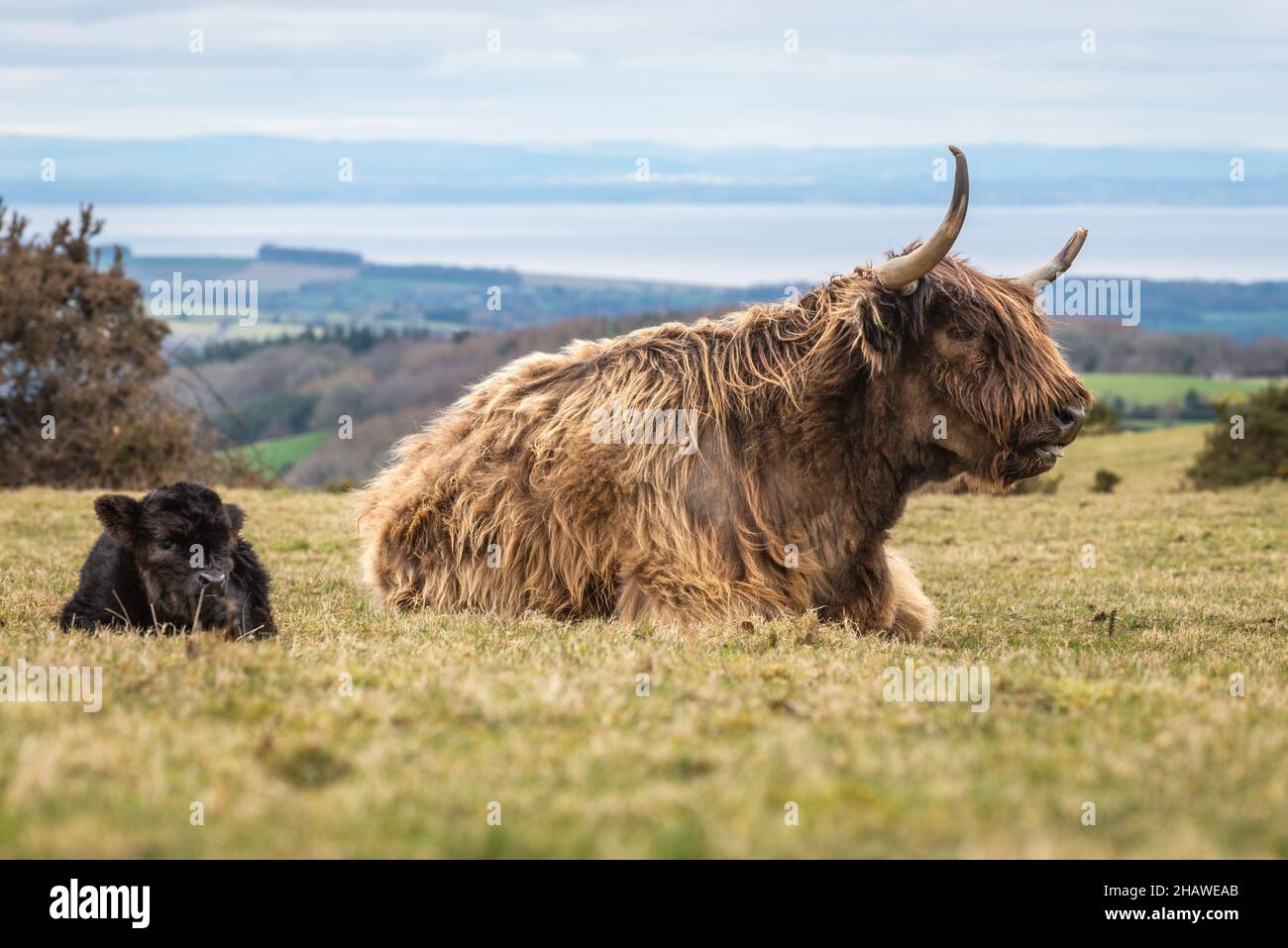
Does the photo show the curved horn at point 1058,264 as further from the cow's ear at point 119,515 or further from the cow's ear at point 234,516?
the cow's ear at point 119,515

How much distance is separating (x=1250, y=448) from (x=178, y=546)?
90.6ft

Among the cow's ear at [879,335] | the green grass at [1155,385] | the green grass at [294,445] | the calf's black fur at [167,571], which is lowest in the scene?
the green grass at [294,445]

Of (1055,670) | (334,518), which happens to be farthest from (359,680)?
(334,518)

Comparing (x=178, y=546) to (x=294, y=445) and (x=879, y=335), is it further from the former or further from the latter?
(x=294, y=445)

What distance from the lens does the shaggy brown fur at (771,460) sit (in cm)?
859

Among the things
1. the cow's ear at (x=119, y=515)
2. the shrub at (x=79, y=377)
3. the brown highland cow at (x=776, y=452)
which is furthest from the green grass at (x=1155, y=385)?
the cow's ear at (x=119, y=515)

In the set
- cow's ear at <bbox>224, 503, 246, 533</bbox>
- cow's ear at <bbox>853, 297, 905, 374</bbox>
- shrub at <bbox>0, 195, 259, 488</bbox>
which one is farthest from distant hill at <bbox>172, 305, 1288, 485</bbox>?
cow's ear at <bbox>853, 297, 905, 374</bbox>

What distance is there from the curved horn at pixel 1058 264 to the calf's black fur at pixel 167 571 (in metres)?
5.36

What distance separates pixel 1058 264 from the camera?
934cm

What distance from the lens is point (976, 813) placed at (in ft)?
13.0

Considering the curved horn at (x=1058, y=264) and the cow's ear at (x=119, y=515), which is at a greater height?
the curved horn at (x=1058, y=264)

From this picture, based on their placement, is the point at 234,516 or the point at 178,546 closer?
the point at 178,546

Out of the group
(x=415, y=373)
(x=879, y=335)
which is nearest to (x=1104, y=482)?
(x=879, y=335)
